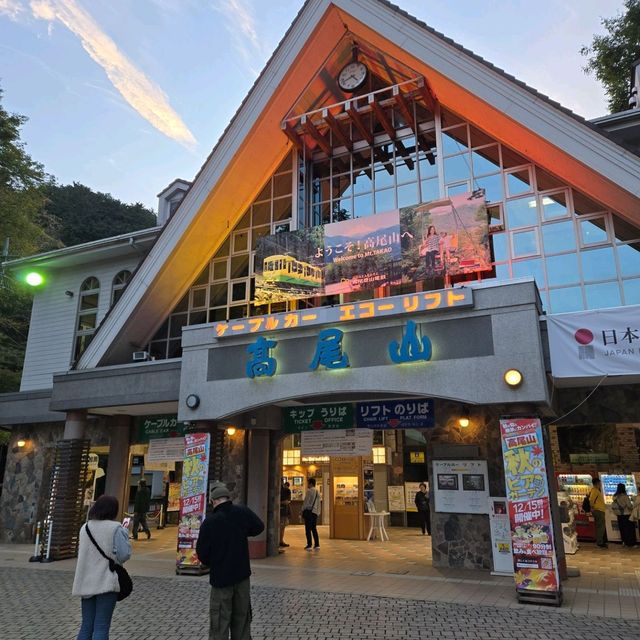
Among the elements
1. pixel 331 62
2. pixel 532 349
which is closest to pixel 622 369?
pixel 532 349

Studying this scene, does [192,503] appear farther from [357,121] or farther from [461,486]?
[357,121]

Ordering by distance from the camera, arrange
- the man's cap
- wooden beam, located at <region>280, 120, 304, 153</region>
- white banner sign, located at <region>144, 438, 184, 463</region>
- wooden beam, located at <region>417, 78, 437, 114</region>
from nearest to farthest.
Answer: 1. the man's cap
2. wooden beam, located at <region>417, 78, 437, 114</region>
3. wooden beam, located at <region>280, 120, 304, 153</region>
4. white banner sign, located at <region>144, 438, 184, 463</region>

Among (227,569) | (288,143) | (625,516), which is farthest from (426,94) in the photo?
(625,516)

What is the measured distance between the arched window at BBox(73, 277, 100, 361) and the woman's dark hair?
12.1m

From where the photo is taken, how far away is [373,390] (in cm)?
933

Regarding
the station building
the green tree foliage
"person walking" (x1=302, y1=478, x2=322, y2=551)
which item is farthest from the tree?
the green tree foliage

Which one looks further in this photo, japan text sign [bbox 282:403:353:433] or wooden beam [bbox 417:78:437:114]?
japan text sign [bbox 282:403:353:433]

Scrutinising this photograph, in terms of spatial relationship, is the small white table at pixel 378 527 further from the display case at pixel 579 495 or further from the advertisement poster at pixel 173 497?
the advertisement poster at pixel 173 497

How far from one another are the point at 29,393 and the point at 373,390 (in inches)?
450

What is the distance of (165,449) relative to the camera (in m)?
14.4

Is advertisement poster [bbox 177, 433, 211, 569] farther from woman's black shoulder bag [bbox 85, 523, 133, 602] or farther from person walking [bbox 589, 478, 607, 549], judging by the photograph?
person walking [bbox 589, 478, 607, 549]

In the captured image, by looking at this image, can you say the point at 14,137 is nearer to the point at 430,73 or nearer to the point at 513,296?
the point at 430,73

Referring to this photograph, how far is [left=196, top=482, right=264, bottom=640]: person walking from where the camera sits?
16.3ft

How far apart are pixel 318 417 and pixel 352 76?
8.46 meters
